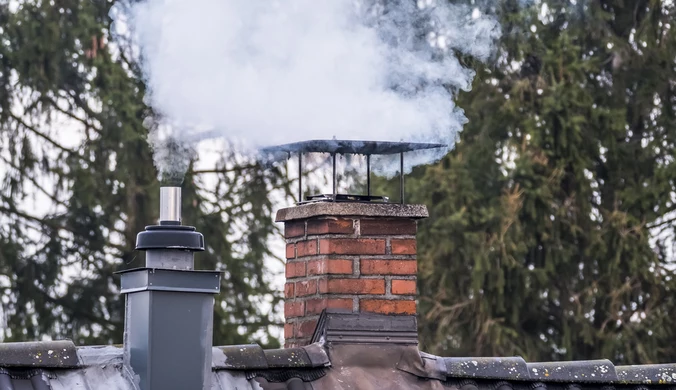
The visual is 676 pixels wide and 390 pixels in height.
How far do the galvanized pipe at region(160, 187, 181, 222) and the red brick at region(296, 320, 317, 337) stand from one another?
986mm

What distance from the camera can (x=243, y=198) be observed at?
15859 millimetres

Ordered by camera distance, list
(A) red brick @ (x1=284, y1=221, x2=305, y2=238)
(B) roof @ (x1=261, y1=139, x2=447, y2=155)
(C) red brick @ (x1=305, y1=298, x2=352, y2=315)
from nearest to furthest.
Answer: (C) red brick @ (x1=305, y1=298, x2=352, y2=315) → (A) red brick @ (x1=284, y1=221, x2=305, y2=238) → (B) roof @ (x1=261, y1=139, x2=447, y2=155)

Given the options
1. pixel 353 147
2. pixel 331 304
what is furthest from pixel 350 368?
pixel 353 147

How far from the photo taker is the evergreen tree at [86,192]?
15.5 meters

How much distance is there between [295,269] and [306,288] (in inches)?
7.3

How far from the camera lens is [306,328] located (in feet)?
19.7

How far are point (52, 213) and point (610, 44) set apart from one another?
6.79 m

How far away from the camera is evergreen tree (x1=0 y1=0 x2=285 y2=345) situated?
15.5 metres

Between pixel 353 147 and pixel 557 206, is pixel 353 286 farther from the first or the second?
pixel 557 206

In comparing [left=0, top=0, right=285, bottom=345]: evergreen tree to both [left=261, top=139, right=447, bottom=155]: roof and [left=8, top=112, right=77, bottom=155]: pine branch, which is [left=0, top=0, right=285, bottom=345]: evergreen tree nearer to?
[left=8, top=112, right=77, bottom=155]: pine branch

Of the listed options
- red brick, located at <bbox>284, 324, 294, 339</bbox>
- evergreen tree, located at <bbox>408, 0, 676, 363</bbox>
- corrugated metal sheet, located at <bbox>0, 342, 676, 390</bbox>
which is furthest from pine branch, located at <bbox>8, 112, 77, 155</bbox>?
corrugated metal sheet, located at <bbox>0, 342, 676, 390</bbox>

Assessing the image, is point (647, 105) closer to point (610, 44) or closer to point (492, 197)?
point (610, 44)

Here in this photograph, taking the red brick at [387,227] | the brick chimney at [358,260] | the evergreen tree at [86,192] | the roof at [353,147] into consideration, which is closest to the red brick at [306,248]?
the brick chimney at [358,260]

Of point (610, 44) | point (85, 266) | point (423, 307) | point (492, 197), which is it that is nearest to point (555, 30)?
point (610, 44)
